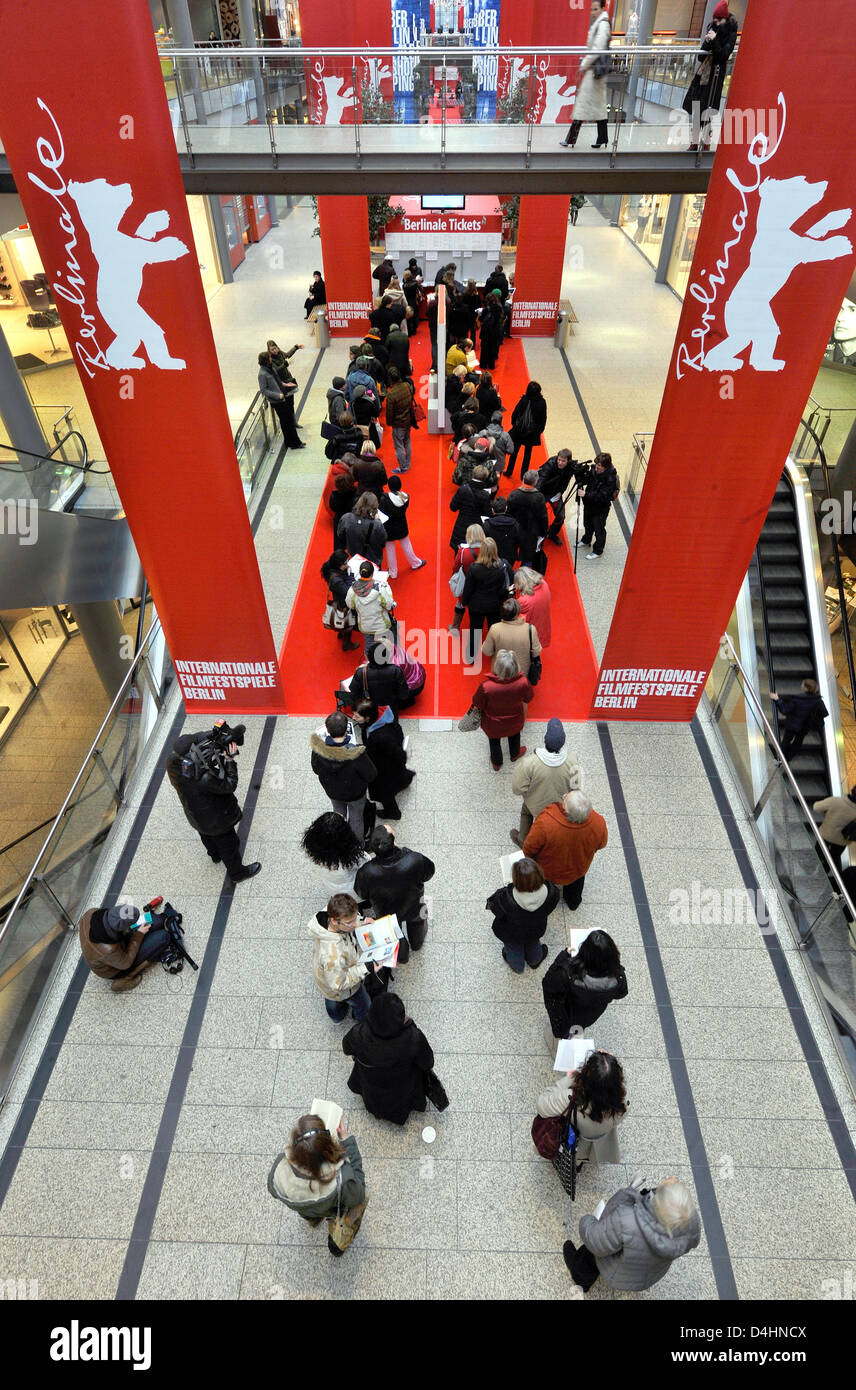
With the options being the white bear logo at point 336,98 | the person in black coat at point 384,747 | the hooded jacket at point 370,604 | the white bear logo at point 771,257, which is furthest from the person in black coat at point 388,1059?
the white bear logo at point 336,98

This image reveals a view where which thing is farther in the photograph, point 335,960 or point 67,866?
point 67,866

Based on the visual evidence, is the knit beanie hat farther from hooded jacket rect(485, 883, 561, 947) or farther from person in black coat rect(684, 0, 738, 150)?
person in black coat rect(684, 0, 738, 150)

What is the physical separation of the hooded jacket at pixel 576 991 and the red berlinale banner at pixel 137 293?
11.9 feet

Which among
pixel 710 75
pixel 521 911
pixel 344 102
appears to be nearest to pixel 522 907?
pixel 521 911

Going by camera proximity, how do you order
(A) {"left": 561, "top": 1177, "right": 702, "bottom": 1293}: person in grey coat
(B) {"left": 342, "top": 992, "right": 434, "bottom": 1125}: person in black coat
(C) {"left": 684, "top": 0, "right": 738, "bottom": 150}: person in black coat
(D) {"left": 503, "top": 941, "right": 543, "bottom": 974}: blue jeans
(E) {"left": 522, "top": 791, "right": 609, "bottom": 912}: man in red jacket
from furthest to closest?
(C) {"left": 684, "top": 0, "right": 738, "bottom": 150}: person in black coat < (D) {"left": 503, "top": 941, "right": 543, "bottom": 974}: blue jeans < (E) {"left": 522, "top": 791, "right": 609, "bottom": 912}: man in red jacket < (B) {"left": 342, "top": 992, "right": 434, "bottom": 1125}: person in black coat < (A) {"left": 561, "top": 1177, "right": 702, "bottom": 1293}: person in grey coat

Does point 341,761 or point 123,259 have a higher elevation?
point 123,259

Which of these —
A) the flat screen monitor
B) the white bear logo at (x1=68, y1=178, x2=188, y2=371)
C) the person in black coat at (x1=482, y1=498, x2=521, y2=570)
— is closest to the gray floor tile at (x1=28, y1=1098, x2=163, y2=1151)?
the white bear logo at (x1=68, y1=178, x2=188, y2=371)

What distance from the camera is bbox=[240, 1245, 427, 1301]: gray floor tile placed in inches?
146

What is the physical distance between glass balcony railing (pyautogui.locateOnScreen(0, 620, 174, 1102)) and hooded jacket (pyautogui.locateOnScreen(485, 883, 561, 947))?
2943 millimetres

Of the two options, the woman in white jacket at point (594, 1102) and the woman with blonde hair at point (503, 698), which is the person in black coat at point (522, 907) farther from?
the woman with blonde hair at point (503, 698)

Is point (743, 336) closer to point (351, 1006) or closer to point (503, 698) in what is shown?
point (503, 698)

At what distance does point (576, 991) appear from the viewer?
12.9 feet

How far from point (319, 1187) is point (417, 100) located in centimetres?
1012

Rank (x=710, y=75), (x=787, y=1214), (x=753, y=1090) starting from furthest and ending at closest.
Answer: (x=710, y=75) → (x=753, y=1090) → (x=787, y=1214)
